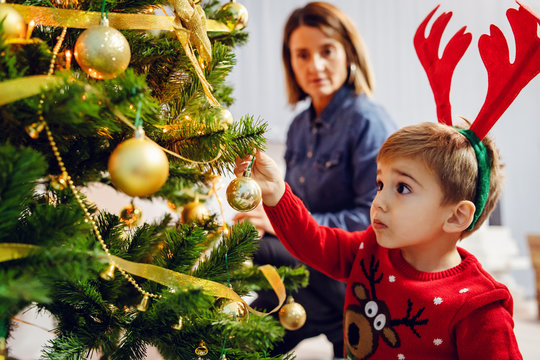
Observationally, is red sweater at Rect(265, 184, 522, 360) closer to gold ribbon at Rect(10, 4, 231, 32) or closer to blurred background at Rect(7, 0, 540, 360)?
gold ribbon at Rect(10, 4, 231, 32)

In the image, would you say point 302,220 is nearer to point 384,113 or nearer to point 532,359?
point 384,113

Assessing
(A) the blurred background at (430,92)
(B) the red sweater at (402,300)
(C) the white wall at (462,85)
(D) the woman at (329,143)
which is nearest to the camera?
(B) the red sweater at (402,300)

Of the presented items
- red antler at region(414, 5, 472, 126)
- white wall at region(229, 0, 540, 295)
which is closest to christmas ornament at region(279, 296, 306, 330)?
red antler at region(414, 5, 472, 126)

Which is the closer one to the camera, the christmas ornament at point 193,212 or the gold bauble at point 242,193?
the gold bauble at point 242,193

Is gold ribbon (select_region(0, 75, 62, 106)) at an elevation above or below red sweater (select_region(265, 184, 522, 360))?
above

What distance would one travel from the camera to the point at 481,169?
656 mm

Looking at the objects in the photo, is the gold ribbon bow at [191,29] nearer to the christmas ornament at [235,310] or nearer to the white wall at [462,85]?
the christmas ornament at [235,310]

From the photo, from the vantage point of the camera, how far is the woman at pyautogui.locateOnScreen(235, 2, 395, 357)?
1067 millimetres

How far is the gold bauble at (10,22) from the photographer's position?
0.38 meters

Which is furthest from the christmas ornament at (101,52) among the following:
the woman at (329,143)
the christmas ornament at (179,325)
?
the woman at (329,143)

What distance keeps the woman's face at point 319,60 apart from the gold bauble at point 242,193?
793 mm

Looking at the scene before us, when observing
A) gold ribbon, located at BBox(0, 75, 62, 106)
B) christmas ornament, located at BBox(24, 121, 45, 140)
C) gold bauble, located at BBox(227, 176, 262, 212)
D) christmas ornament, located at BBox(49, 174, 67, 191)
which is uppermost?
gold ribbon, located at BBox(0, 75, 62, 106)

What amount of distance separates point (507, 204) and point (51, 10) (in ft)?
9.88

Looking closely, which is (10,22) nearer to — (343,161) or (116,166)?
(116,166)
